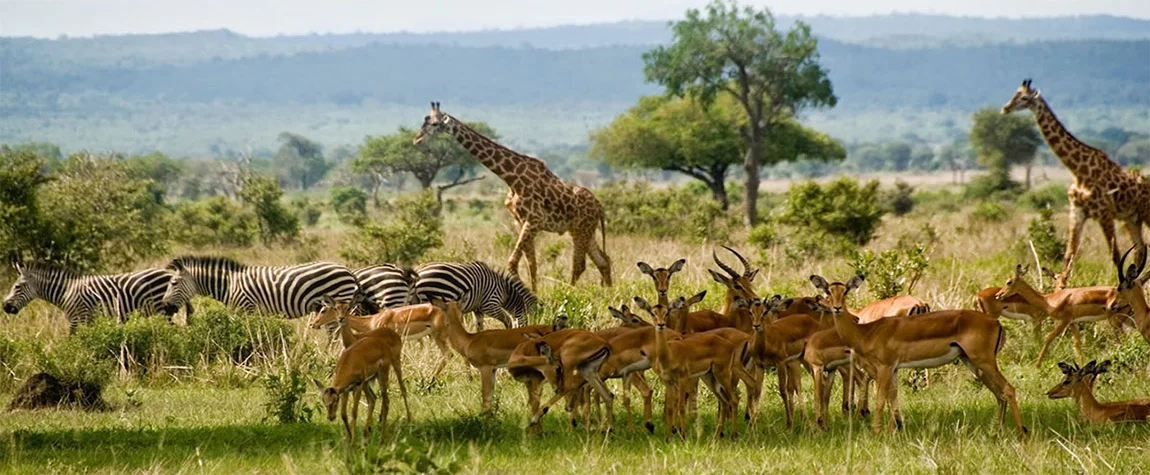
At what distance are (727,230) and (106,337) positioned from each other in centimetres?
1618

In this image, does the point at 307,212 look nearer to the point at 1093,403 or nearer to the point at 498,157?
the point at 498,157

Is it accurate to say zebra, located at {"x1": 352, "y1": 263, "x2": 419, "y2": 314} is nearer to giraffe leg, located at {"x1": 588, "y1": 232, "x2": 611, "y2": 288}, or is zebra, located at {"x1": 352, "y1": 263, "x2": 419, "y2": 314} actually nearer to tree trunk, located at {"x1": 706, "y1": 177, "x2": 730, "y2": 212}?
giraffe leg, located at {"x1": 588, "y1": 232, "x2": 611, "y2": 288}

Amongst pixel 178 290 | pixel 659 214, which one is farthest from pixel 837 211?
pixel 178 290

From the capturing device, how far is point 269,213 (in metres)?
28.9

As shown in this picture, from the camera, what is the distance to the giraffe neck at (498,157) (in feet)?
61.1

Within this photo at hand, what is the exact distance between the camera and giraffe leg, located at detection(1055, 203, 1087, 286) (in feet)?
51.5

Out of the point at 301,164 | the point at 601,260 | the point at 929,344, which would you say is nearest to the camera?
the point at 929,344

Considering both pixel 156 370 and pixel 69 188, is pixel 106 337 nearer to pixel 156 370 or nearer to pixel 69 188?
pixel 156 370

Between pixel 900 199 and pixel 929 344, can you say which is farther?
pixel 900 199

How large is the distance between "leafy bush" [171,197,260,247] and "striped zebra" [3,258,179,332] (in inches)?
515

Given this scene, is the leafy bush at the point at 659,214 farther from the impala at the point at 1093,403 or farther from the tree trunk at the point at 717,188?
the tree trunk at the point at 717,188

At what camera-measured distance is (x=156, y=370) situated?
12.6 metres

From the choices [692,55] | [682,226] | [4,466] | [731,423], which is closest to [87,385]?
[4,466]

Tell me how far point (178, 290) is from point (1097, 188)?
34.6ft
